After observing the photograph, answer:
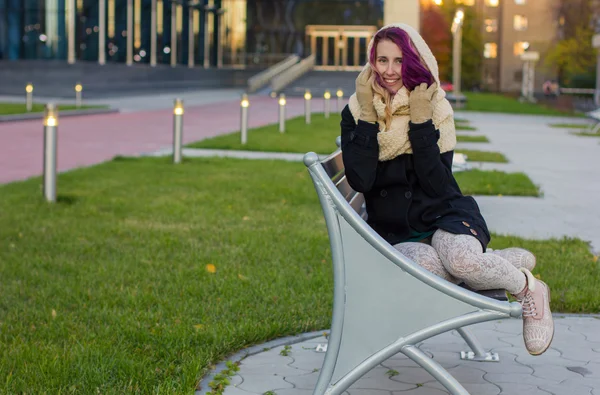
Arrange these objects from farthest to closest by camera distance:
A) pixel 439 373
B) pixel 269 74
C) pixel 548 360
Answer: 1. pixel 269 74
2. pixel 548 360
3. pixel 439 373

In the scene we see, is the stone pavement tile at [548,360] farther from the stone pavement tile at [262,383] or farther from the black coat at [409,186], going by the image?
the stone pavement tile at [262,383]

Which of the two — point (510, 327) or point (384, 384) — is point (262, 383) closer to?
point (384, 384)

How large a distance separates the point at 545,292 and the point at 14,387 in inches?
89.3

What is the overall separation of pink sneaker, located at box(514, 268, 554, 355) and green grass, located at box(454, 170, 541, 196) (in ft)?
24.6

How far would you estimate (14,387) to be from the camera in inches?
177

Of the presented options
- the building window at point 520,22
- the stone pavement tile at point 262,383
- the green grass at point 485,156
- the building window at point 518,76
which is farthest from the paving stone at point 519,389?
the building window at point 520,22

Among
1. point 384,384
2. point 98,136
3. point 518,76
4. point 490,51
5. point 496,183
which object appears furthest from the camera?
point 490,51

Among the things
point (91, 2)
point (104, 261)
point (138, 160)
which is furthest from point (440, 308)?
point (91, 2)

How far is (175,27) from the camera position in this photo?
64.4m

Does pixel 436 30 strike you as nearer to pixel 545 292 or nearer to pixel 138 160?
pixel 138 160

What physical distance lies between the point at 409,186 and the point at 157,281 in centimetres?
285

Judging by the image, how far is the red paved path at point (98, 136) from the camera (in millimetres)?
15951

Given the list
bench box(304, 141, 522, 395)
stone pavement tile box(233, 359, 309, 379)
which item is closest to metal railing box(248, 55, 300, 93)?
stone pavement tile box(233, 359, 309, 379)

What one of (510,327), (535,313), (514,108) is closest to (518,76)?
(514,108)
